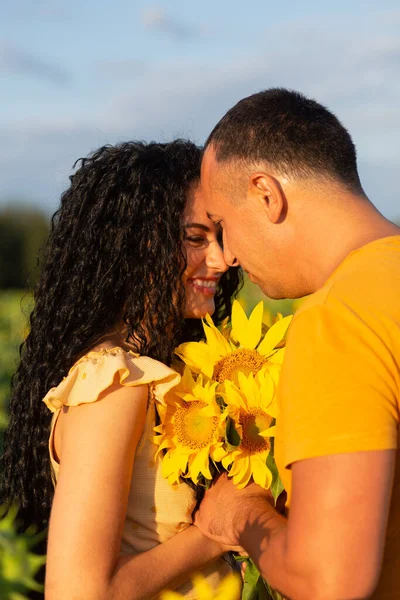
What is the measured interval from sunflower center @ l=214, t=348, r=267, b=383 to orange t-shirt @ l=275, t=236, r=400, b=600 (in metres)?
0.73

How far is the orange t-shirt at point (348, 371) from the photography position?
4.57 ft

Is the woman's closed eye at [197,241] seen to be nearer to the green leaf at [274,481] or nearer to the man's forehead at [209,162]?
the man's forehead at [209,162]

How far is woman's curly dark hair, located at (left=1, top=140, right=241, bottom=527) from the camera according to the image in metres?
2.40

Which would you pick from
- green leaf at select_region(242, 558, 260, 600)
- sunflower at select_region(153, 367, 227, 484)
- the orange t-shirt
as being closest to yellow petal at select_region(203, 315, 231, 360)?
sunflower at select_region(153, 367, 227, 484)

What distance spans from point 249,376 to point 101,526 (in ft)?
1.72

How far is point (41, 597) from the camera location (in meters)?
2.41

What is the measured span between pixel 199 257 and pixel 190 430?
1.89 feet

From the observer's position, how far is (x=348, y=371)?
1405mm

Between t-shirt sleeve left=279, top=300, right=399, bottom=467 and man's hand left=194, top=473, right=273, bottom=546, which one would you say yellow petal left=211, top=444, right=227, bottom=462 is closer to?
man's hand left=194, top=473, right=273, bottom=546

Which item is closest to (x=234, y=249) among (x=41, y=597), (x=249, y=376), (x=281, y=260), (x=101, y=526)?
(x=281, y=260)

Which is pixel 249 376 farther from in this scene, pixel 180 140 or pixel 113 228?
pixel 180 140

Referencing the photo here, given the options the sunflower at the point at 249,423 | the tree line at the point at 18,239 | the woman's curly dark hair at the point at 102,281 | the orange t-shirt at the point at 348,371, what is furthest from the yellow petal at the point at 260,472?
the tree line at the point at 18,239

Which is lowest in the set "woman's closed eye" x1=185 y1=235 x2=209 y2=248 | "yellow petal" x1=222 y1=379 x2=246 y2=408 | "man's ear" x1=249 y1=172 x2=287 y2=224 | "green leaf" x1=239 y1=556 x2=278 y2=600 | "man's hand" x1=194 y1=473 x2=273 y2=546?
"green leaf" x1=239 y1=556 x2=278 y2=600

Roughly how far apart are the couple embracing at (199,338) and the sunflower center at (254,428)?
0.37 ft
